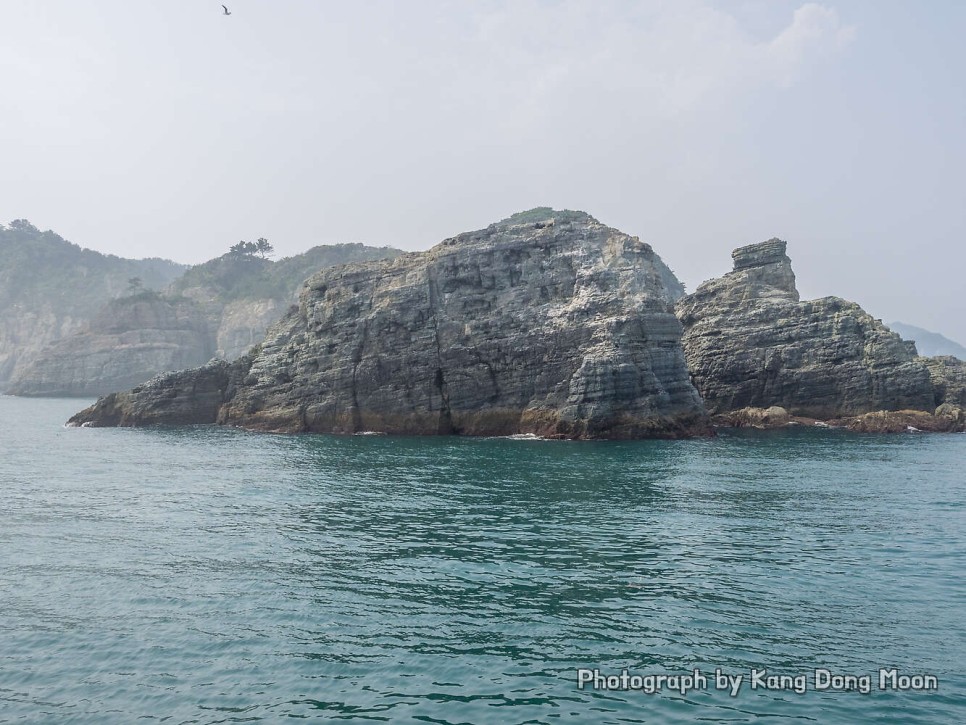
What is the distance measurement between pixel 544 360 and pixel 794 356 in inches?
1181

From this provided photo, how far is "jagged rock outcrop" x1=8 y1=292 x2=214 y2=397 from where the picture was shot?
162m

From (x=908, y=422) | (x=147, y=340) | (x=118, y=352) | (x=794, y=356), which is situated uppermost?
(x=147, y=340)

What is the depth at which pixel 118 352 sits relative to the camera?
538 ft

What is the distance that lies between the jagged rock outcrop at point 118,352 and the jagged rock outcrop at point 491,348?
94314 mm

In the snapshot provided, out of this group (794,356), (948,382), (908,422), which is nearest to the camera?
(908,422)

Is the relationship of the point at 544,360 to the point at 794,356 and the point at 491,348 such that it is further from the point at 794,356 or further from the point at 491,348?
the point at 794,356

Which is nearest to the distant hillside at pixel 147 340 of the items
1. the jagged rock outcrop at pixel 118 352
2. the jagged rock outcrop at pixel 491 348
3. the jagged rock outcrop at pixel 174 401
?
the jagged rock outcrop at pixel 118 352

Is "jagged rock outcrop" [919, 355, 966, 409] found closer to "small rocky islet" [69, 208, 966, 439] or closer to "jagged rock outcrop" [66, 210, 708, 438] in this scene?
"small rocky islet" [69, 208, 966, 439]

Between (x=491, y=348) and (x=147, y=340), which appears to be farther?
(x=147, y=340)

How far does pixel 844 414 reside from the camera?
76.9m

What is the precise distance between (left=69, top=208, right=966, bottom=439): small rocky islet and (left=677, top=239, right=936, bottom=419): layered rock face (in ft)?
0.51

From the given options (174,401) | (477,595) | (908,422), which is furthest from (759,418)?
(174,401)

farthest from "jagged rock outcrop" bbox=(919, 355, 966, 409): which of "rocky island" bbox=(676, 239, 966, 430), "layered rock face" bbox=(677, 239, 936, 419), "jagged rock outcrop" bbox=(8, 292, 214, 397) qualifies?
"jagged rock outcrop" bbox=(8, 292, 214, 397)

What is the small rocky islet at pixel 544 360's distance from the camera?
66.7m
